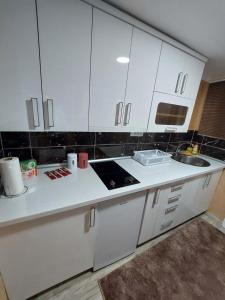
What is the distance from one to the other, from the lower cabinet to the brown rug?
18 centimetres

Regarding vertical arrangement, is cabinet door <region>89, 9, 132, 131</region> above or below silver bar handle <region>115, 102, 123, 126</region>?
above

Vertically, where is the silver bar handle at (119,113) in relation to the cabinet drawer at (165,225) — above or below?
above

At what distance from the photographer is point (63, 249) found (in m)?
0.94

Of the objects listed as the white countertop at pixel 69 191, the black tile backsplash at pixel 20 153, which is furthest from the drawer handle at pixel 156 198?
the black tile backsplash at pixel 20 153

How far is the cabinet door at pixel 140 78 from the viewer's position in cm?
108

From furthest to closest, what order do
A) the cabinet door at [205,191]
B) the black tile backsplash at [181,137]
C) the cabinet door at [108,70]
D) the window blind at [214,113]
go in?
the black tile backsplash at [181,137] < the window blind at [214,113] < the cabinet door at [205,191] < the cabinet door at [108,70]

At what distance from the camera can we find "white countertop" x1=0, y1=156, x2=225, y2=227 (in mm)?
723

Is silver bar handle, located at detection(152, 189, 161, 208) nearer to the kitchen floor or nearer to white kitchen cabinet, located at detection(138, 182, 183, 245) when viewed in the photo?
white kitchen cabinet, located at detection(138, 182, 183, 245)

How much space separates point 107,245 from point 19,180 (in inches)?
33.8

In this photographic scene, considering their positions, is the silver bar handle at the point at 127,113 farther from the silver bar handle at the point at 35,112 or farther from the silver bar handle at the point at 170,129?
the silver bar handle at the point at 35,112

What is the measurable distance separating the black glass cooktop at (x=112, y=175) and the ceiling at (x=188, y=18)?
119cm

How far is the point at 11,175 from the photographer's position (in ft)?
2.54

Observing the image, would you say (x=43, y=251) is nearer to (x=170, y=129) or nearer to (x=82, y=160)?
(x=82, y=160)

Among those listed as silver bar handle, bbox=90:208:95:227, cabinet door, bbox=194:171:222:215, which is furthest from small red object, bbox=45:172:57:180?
cabinet door, bbox=194:171:222:215
